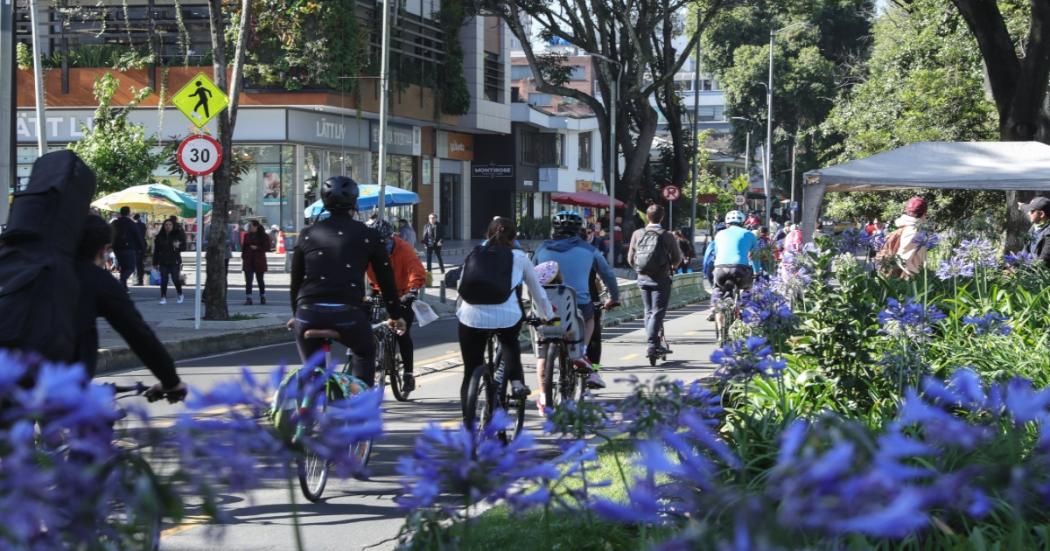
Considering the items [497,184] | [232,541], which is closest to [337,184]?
[232,541]

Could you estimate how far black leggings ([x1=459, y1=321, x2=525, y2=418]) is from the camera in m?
8.63

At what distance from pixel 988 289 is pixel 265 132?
35.0 metres

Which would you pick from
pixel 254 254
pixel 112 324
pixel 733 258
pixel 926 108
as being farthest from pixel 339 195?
pixel 926 108

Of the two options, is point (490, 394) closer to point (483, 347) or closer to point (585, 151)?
point (483, 347)

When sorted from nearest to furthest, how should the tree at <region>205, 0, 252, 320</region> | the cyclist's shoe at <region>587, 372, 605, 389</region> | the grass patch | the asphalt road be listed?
the grass patch, the asphalt road, the cyclist's shoe at <region>587, 372, 605, 389</region>, the tree at <region>205, 0, 252, 320</region>

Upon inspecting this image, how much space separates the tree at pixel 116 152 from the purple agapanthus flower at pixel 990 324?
1215 inches

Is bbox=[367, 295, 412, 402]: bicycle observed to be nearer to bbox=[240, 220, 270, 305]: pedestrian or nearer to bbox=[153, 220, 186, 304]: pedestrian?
bbox=[240, 220, 270, 305]: pedestrian

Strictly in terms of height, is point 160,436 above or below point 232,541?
above

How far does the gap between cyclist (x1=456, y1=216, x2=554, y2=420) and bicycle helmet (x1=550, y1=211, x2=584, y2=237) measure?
1.89 metres

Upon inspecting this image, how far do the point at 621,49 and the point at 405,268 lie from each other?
102 ft

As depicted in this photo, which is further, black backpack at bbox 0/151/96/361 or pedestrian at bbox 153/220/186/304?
pedestrian at bbox 153/220/186/304

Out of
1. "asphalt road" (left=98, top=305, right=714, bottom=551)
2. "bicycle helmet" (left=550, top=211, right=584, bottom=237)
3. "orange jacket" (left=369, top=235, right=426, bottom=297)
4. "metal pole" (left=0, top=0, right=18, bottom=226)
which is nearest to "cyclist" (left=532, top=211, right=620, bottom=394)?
"bicycle helmet" (left=550, top=211, right=584, bottom=237)

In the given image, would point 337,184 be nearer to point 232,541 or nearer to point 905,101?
point 232,541

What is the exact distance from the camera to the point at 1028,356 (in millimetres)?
8383
